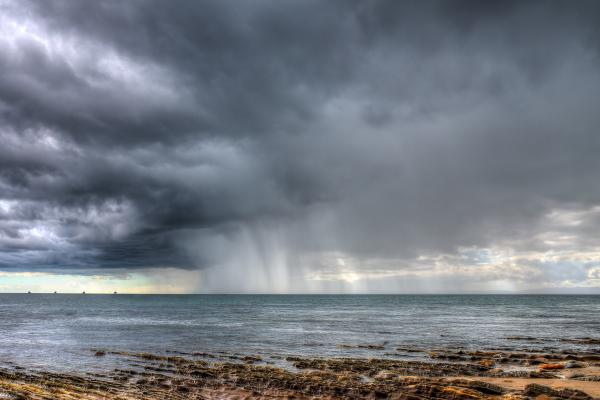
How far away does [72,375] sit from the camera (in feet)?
110

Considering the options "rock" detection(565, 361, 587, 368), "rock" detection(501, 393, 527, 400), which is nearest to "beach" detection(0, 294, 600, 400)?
"rock" detection(501, 393, 527, 400)

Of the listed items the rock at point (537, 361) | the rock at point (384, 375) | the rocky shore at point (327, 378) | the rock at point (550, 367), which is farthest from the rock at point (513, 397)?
the rock at point (537, 361)

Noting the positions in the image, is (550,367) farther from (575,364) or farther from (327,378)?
(327,378)

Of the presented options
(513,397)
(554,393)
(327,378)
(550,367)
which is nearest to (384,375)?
(327,378)

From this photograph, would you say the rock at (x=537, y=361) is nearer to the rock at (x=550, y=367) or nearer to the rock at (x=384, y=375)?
the rock at (x=550, y=367)

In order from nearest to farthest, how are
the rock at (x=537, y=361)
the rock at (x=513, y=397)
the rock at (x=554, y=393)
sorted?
the rock at (x=513, y=397) < the rock at (x=554, y=393) < the rock at (x=537, y=361)

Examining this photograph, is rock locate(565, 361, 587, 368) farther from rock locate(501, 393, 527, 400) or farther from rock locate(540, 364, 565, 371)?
rock locate(501, 393, 527, 400)

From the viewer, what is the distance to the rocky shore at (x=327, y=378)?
991 inches

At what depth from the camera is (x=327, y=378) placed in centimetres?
3045

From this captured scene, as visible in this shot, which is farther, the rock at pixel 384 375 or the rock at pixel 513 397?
the rock at pixel 384 375

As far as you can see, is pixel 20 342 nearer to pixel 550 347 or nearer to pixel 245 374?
pixel 245 374

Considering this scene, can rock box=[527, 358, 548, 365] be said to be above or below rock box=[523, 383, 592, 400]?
below

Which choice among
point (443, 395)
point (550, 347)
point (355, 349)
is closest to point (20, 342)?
point (355, 349)

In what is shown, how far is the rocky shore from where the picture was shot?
25.2 m
